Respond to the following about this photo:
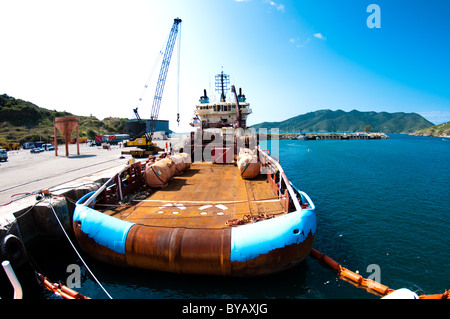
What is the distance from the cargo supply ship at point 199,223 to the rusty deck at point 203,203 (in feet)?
0.12

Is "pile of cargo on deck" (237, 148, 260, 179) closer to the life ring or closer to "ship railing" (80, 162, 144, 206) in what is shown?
"ship railing" (80, 162, 144, 206)

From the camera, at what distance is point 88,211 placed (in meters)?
7.88

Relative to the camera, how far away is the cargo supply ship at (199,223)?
6504mm

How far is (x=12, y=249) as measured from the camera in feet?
26.3

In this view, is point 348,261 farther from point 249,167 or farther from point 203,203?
point 203,203

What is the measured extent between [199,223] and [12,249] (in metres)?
7.01

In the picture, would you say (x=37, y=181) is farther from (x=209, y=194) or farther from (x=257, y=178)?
(x=257, y=178)

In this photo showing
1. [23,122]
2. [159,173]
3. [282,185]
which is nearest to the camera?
[159,173]

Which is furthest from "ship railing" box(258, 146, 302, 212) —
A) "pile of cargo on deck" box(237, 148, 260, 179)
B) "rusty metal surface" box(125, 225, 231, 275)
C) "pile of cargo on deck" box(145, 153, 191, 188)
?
"pile of cargo on deck" box(145, 153, 191, 188)

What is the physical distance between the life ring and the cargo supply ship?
2473mm

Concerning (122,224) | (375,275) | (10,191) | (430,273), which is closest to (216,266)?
(122,224)

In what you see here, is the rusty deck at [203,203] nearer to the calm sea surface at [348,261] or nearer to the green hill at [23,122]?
the calm sea surface at [348,261]

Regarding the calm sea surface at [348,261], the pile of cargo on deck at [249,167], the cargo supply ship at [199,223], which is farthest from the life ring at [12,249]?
the pile of cargo on deck at [249,167]

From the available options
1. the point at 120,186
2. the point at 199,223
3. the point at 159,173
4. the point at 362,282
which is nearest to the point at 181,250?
the point at 199,223
